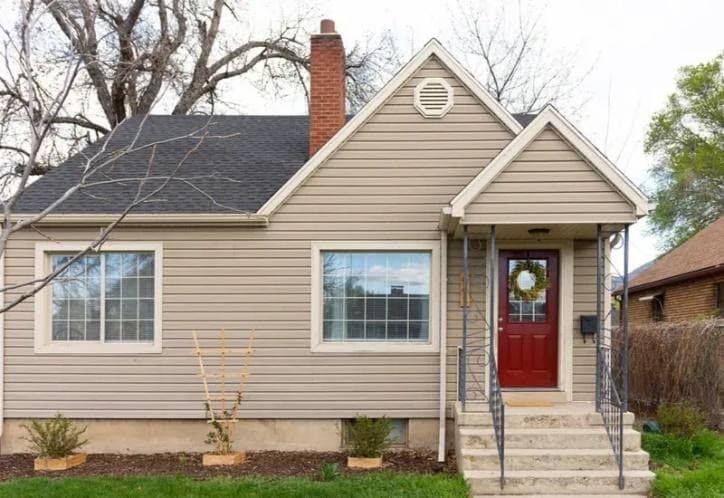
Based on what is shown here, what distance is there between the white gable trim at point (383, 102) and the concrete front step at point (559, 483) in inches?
160

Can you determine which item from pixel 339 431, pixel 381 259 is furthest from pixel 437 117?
pixel 339 431

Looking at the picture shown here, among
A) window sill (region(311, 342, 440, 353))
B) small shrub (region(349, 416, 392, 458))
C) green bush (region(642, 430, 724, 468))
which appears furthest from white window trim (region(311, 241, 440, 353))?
green bush (region(642, 430, 724, 468))

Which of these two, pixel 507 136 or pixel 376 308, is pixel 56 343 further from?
pixel 507 136

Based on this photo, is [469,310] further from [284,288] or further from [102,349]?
[102,349]

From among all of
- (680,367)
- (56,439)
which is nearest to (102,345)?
(56,439)

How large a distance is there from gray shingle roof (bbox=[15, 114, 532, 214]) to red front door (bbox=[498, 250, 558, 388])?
332 cm

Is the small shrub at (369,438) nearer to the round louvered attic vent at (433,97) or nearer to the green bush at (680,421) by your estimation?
the green bush at (680,421)

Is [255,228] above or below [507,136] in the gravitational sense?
below

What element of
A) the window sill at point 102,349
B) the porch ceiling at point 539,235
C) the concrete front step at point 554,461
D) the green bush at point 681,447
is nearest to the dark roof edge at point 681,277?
the green bush at point 681,447

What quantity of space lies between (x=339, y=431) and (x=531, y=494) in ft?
8.99

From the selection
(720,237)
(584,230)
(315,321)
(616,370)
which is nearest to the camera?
(584,230)

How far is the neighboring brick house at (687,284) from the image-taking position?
46.1 ft

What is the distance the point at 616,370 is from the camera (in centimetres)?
1010

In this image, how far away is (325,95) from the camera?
905 cm
